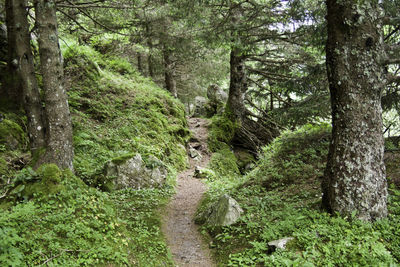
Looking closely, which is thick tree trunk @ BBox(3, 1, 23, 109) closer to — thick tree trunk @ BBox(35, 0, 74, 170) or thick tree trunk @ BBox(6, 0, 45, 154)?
thick tree trunk @ BBox(6, 0, 45, 154)

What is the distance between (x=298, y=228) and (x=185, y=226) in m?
2.88

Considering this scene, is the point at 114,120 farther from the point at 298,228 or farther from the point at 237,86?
the point at 298,228

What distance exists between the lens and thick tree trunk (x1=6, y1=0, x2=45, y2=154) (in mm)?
6137

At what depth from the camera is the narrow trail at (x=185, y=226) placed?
198 inches

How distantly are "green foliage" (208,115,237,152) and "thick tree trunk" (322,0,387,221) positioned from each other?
10000 millimetres

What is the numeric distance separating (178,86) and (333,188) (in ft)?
64.4

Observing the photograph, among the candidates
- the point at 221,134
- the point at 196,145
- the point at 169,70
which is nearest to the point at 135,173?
the point at 196,145

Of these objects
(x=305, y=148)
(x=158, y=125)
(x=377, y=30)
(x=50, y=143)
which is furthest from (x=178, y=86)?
(x=377, y=30)

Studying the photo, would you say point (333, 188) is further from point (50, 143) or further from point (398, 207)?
point (50, 143)

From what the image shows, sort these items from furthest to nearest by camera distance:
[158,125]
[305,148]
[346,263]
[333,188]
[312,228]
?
[158,125], [305,148], [333,188], [312,228], [346,263]

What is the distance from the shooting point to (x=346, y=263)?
3721 mm

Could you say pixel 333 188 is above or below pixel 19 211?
below

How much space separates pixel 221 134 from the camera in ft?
49.6

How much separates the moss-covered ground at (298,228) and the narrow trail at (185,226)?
12.2 inches
